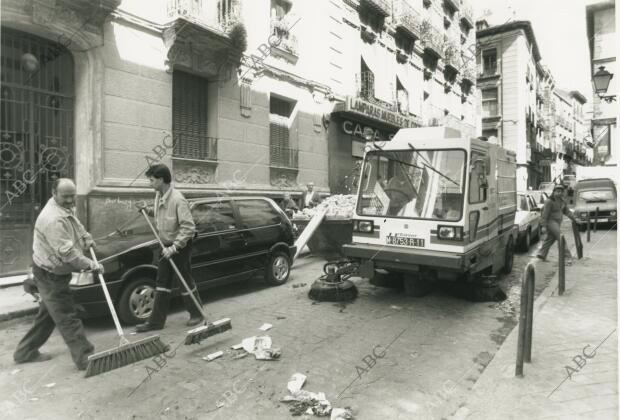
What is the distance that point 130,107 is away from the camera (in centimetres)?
941

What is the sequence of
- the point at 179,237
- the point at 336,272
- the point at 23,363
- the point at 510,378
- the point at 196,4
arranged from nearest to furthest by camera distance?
the point at 510,378, the point at 23,363, the point at 179,237, the point at 336,272, the point at 196,4

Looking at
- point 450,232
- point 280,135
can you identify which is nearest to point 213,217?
point 450,232

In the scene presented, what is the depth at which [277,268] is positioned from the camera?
25.2ft

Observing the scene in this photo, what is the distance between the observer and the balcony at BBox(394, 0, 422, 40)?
64.4 ft

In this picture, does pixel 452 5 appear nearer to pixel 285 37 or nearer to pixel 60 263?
pixel 285 37

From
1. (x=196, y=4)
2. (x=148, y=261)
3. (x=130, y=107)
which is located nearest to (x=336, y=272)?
(x=148, y=261)

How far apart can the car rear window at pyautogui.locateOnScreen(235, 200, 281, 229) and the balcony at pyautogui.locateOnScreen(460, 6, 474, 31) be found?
25.6 meters

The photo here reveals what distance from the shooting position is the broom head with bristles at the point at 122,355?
12.5 ft

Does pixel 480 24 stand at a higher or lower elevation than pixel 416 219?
higher

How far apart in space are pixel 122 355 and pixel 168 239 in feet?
5.27

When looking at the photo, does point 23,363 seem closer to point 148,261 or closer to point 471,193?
point 148,261

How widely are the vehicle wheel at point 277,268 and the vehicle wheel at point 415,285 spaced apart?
2240 mm

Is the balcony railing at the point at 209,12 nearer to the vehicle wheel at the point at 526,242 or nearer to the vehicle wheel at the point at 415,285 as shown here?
the vehicle wheel at the point at 415,285

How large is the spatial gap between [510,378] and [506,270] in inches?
212
